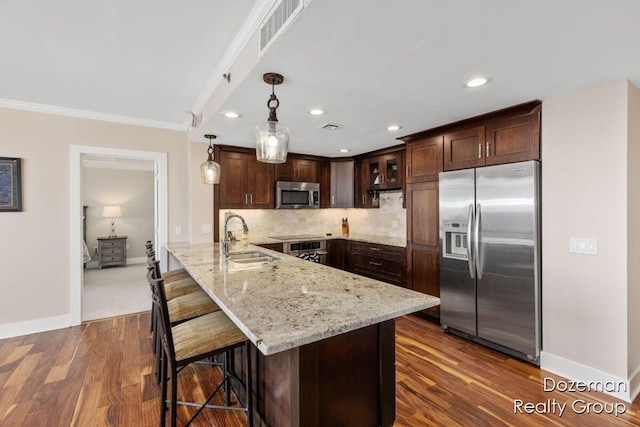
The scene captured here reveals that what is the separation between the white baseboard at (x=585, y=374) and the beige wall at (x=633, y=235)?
76 millimetres

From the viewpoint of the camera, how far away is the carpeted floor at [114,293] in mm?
3947

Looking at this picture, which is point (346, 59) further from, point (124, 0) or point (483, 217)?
point (483, 217)

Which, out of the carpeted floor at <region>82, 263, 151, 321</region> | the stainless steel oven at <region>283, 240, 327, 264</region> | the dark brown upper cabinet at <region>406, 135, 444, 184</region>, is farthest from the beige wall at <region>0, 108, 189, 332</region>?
the dark brown upper cabinet at <region>406, 135, 444, 184</region>

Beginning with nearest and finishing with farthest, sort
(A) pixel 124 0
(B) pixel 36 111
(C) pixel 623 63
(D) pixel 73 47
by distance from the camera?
(A) pixel 124 0
(C) pixel 623 63
(D) pixel 73 47
(B) pixel 36 111

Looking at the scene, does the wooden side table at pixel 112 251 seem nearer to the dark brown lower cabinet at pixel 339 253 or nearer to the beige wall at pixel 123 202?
the beige wall at pixel 123 202

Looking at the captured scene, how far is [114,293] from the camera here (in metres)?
4.74

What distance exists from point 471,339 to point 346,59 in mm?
2800

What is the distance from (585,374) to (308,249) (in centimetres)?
313

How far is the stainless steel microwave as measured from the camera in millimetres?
4566

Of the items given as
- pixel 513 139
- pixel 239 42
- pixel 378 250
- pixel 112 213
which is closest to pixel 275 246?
pixel 378 250

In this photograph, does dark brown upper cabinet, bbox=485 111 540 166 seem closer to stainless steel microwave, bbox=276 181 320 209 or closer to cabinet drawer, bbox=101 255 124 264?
stainless steel microwave, bbox=276 181 320 209

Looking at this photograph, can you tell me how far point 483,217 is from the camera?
110 inches

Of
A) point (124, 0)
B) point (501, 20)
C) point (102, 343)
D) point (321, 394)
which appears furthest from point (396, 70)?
point (102, 343)

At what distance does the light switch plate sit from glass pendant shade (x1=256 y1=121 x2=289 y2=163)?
2272mm
